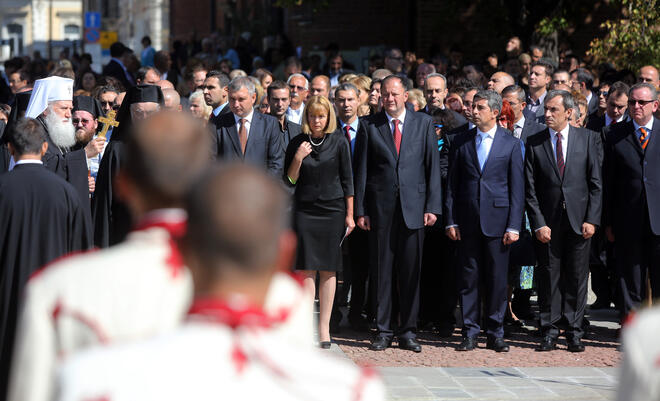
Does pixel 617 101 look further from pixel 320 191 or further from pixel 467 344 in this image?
pixel 320 191

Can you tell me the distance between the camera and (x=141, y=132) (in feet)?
9.70

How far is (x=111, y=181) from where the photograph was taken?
25.2ft

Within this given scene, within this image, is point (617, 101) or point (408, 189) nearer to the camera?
point (408, 189)

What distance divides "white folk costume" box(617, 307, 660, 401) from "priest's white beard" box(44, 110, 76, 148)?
6.30m

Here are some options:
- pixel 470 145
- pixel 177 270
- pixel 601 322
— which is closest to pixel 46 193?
pixel 177 270

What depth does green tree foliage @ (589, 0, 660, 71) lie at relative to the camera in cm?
1510

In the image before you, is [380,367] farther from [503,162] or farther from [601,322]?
[601,322]

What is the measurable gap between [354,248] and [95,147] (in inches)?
121

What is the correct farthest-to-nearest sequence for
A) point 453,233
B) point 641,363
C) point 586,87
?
point 586,87 → point 453,233 → point 641,363

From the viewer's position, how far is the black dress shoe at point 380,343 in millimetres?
9688

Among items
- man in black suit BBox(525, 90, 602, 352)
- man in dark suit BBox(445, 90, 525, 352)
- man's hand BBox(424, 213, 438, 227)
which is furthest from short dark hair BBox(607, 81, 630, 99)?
man's hand BBox(424, 213, 438, 227)

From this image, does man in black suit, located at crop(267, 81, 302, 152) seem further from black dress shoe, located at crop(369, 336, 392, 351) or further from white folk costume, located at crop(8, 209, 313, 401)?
white folk costume, located at crop(8, 209, 313, 401)

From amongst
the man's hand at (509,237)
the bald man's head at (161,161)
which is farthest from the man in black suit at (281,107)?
the bald man's head at (161,161)

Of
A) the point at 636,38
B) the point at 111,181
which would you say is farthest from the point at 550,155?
the point at 636,38
